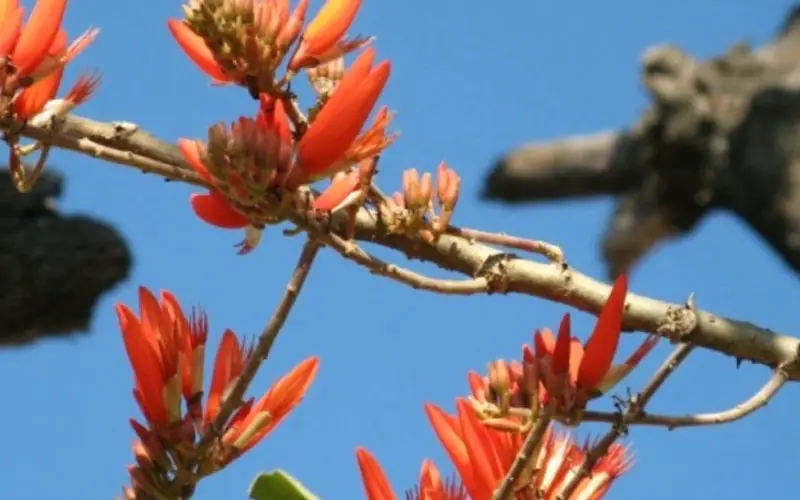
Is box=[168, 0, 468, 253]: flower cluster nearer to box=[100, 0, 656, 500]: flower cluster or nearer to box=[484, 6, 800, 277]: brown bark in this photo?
box=[100, 0, 656, 500]: flower cluster

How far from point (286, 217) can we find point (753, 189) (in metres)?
1.78

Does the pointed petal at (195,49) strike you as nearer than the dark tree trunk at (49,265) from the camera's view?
Yes

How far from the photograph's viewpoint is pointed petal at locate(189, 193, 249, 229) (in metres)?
0.53

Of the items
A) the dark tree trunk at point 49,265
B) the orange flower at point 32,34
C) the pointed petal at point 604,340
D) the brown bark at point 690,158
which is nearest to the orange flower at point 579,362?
the pointed petal at point 604,340

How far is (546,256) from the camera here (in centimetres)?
59

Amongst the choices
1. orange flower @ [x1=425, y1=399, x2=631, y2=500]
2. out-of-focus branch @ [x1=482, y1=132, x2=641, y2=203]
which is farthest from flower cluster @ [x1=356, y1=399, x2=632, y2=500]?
out-of-focus branch @ [x1=482, y1=132, x2=641, y2=203]

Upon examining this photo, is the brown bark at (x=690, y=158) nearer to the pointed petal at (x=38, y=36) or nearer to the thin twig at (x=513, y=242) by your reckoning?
the thin twig at (x=513, y=242)

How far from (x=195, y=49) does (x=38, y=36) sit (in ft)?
0.20

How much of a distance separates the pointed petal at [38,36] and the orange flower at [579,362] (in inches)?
8.3

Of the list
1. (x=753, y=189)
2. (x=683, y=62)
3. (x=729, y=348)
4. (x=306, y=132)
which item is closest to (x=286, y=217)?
(x=306, y=132)

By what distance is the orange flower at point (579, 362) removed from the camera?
546mm

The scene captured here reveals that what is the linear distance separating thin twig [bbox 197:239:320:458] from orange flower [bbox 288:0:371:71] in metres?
0.07

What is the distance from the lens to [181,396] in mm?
567

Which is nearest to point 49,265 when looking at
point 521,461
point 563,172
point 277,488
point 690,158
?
point 563,172
